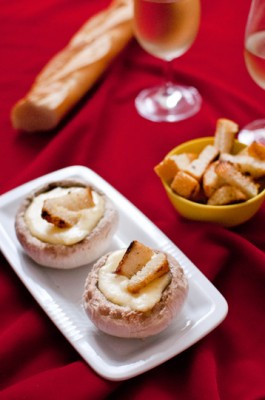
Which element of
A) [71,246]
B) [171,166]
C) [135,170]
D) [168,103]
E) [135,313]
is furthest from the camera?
[168,103]

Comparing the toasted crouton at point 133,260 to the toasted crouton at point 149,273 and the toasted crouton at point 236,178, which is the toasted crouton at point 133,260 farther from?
the toasted crouton at point 236,178

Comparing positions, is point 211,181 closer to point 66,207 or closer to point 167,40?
point 66,207

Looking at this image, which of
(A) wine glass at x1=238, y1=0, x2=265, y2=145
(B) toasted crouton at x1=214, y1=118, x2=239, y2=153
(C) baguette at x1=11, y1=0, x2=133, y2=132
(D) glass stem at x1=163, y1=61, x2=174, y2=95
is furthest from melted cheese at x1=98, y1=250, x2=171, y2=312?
(D) glass stem at x1=163, y1=61, x2=174, y2=95

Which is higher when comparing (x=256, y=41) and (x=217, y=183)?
(x=256, y=41)

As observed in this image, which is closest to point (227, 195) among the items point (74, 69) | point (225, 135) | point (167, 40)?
point (225, 135)

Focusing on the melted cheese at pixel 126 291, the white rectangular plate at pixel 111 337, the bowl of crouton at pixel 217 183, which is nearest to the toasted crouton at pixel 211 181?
the bowl of crouton at pixel 217 183

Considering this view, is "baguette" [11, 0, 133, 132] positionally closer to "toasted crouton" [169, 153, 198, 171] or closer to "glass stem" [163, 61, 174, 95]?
A: "glass stem" [163, 61, 174, 95]

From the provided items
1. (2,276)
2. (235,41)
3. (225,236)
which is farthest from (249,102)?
(2,276)

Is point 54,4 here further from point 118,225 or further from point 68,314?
point 68,314
